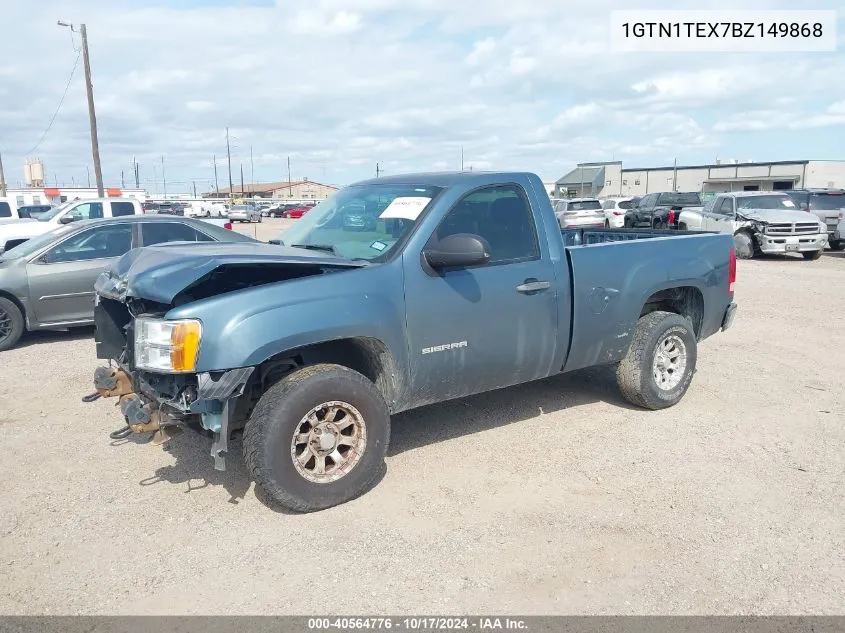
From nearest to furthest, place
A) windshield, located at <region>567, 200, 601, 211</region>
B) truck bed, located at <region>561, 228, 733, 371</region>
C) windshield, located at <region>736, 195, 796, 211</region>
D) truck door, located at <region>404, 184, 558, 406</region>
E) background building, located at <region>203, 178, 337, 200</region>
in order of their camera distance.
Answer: truck door, located at <region>404, 184, 558, 406</region> < truck bed, located at <region>561, 228, 733, 371</region> < windshield, located at <region>736, 195, 796, 211</region> < windshield, located at <region>567, 200, 601, 211</region> < background building, located at <region>203, 178, 337, 200</region>

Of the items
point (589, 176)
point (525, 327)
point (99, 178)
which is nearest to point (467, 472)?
point (525, 327)

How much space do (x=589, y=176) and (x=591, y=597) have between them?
6525 centimetres

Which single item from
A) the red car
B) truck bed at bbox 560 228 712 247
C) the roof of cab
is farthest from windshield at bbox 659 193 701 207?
the red car

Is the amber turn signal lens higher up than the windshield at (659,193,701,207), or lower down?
lower down

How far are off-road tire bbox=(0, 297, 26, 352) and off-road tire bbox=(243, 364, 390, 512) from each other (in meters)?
5.96

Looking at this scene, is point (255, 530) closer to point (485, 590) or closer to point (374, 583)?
point (374, 583)

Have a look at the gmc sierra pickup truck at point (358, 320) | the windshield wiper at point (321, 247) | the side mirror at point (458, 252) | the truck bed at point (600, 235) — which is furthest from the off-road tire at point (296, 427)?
the truck bed at point (600, 235)

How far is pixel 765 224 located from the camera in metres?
18.3

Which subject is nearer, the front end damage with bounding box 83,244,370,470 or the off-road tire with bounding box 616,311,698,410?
the front end damage with bounding box 83,244,370,470

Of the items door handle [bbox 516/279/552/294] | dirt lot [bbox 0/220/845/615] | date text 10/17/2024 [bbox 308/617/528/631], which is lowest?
date text 10/17/2024 [bbox 308/617/528/631]

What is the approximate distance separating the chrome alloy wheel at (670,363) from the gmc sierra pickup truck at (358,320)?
17 centimetres

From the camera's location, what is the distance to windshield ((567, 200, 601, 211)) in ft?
89.9

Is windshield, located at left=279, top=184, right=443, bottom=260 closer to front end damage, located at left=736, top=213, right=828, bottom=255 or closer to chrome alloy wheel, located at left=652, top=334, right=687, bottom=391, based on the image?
chrome alloy wheel, located at left=652, top=334, right=687, bottom=391

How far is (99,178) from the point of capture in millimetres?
29172
